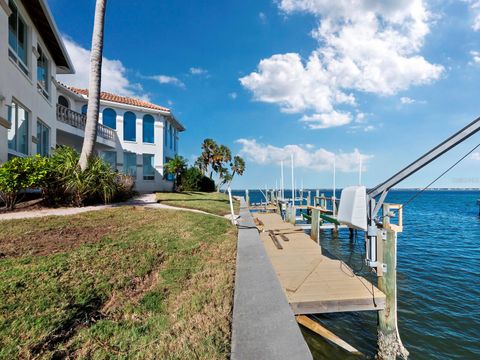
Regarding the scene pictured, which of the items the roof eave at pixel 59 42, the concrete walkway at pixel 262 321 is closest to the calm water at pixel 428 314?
the concrete walkway at pixel 262 321

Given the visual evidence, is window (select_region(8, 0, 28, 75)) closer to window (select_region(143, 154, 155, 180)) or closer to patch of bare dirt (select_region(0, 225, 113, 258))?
patch of bare dirt (select_region(0, 225, 113, 258))

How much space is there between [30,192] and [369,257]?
12587 mm

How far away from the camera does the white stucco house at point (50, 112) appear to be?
31.7ft

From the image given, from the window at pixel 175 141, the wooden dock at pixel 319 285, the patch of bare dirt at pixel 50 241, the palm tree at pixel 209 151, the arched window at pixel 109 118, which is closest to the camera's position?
the wooden dock at pixel 319 285

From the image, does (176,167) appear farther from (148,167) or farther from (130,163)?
(130,163)

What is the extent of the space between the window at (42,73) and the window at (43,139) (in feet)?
6.00

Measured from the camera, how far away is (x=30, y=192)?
1029cm

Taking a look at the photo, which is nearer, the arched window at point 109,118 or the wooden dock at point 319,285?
the wooden dock at point 319,285

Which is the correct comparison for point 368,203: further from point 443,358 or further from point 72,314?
point 72,314

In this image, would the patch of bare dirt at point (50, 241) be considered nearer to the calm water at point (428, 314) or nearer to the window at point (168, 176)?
the calm water at point (428, 314)

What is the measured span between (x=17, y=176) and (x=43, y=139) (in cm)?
671

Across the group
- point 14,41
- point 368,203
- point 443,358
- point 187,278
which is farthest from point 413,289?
point 14,41

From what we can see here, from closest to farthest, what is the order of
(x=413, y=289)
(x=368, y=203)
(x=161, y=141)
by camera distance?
(x=368, y=203)
(x=413, y=289)
(x=161, y=141)

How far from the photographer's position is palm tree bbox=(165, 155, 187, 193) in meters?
23.1
